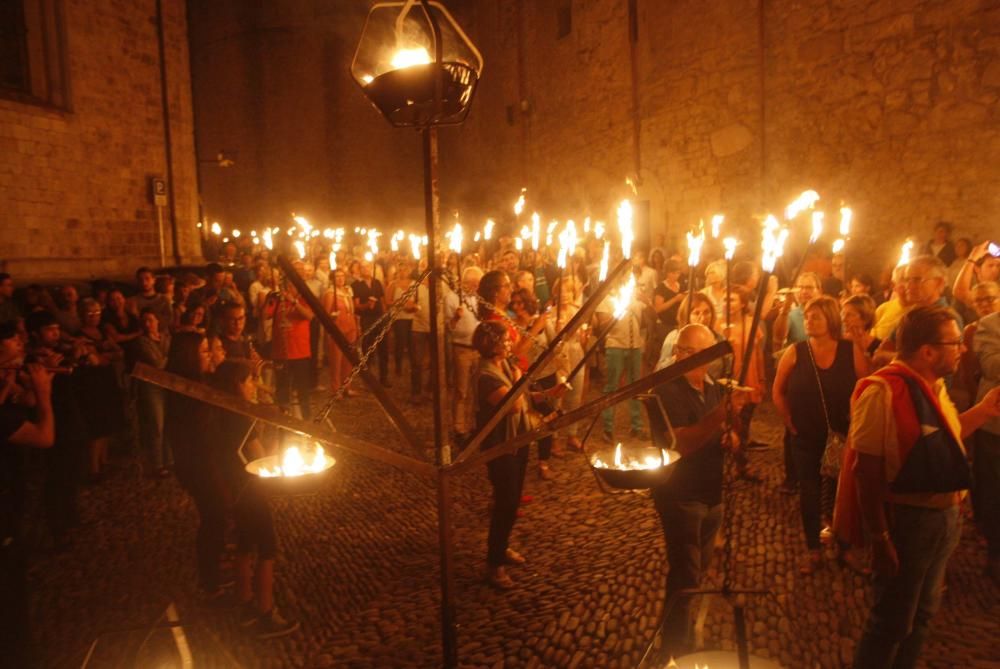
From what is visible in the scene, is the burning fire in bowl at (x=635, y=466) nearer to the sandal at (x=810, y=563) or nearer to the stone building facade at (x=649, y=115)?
the sandal at (x=810, y=563)

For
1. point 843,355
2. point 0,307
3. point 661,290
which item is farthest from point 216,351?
point 661,290

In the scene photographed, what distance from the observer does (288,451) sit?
3512 mm

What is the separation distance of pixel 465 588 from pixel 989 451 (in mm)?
3667

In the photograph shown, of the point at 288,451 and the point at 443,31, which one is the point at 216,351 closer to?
the point at 288,451

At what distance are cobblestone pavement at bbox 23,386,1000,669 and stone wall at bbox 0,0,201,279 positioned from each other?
819 cm

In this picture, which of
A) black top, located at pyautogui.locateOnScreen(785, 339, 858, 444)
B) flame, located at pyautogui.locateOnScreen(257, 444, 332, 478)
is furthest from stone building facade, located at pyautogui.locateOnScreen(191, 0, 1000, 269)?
black top, located at pyautogui.locateOnScreen(785, 339, 858, 444)

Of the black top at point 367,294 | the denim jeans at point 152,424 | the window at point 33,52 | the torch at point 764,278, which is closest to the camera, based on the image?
the torch at point 764,278

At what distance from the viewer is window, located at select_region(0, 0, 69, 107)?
486 inches

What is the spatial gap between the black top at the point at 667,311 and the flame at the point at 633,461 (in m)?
6.37

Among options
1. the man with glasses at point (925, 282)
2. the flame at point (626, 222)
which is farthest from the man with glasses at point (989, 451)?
the flame at point (626, 222)

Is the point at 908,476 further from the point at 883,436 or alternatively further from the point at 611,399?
the point at 611,399

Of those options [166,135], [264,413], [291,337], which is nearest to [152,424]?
[291,337]

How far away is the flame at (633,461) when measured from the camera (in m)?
3.45

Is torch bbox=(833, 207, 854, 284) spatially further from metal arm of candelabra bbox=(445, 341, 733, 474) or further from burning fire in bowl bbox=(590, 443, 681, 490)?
metal arm of candelabra bbox=(445, 341, 733, 474)
